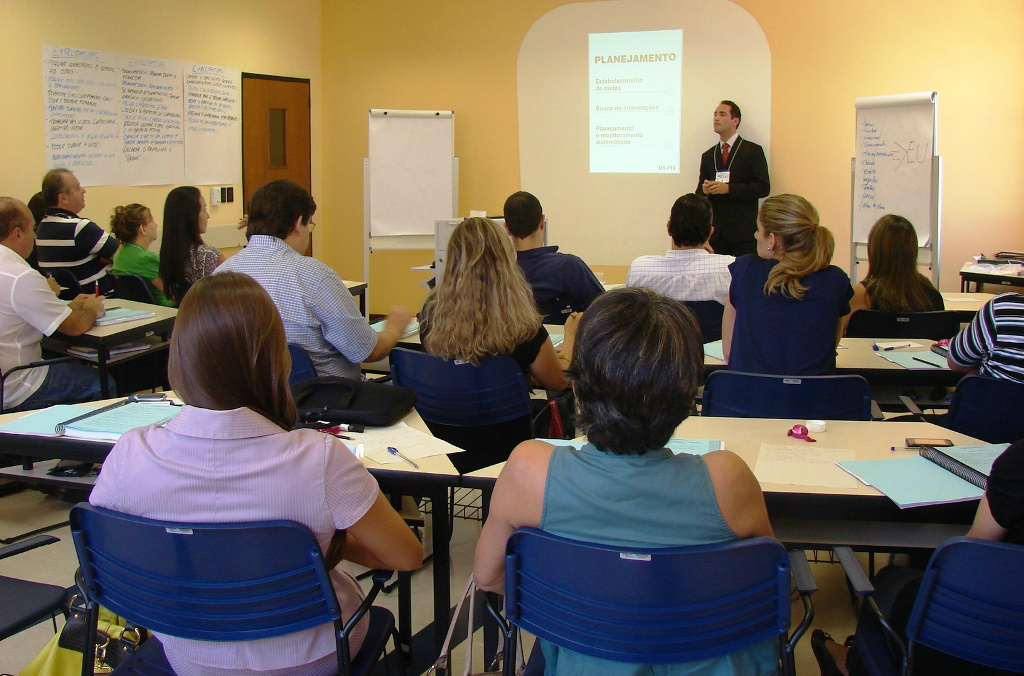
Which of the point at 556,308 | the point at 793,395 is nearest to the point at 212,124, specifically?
the point at 556,308

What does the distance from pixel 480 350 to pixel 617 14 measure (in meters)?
5.02

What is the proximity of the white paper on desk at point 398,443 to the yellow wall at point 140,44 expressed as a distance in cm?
393

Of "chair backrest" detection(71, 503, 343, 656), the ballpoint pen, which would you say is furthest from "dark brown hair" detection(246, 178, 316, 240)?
"chair backrest" detection(71, 503, 343, 656)

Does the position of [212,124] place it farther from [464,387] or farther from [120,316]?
[464,387]

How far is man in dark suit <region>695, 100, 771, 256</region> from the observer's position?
6.52 m

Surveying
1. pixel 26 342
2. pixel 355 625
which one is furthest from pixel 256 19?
pixel 355 625

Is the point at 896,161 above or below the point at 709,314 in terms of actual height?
above

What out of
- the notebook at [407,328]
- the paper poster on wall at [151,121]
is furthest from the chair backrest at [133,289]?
the notebook at [407,328]

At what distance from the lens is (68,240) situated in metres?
4.79

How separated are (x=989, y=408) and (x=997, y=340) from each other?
0.66 ft

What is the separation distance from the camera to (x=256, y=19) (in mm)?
7172

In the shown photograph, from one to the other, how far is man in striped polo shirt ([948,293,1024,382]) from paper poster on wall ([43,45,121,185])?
5.10 metres

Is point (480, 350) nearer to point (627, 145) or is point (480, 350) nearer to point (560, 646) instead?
point (560, 646)

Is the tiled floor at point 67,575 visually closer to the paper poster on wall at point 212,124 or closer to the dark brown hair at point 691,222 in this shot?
the dark brown hair at point 691,222
